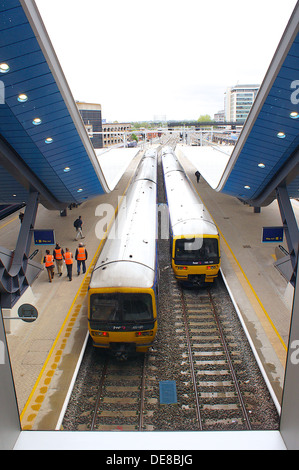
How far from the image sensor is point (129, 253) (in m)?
7.47

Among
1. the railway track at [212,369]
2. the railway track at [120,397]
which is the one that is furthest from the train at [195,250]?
the railway track at [120,397]

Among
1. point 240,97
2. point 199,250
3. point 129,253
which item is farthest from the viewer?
point 240,97

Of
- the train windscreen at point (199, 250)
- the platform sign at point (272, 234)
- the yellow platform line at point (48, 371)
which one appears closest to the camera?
the yellow platform line at point (48, 371)

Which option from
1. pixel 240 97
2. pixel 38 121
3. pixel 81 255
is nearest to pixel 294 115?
pixel 38 121

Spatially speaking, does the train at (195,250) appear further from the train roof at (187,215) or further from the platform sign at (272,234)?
the platform sign at (272,234)

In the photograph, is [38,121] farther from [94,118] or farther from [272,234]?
[94,118]

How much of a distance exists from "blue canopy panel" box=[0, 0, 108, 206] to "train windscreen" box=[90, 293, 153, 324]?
4.10 meters

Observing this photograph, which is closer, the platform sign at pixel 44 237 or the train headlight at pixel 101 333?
the train headlight at pixel 101 333

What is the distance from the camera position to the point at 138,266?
23.3 feet

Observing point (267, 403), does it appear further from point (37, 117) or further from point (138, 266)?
point (37, 117)

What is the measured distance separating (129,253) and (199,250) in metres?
3.13

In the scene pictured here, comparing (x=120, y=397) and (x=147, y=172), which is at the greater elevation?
(x=147, y=172)

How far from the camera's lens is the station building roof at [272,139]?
6.00 metres

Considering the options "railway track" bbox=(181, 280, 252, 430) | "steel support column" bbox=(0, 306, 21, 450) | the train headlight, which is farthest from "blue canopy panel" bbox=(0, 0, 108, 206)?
"railway track" bbox=(181, 280, 252, 430)
